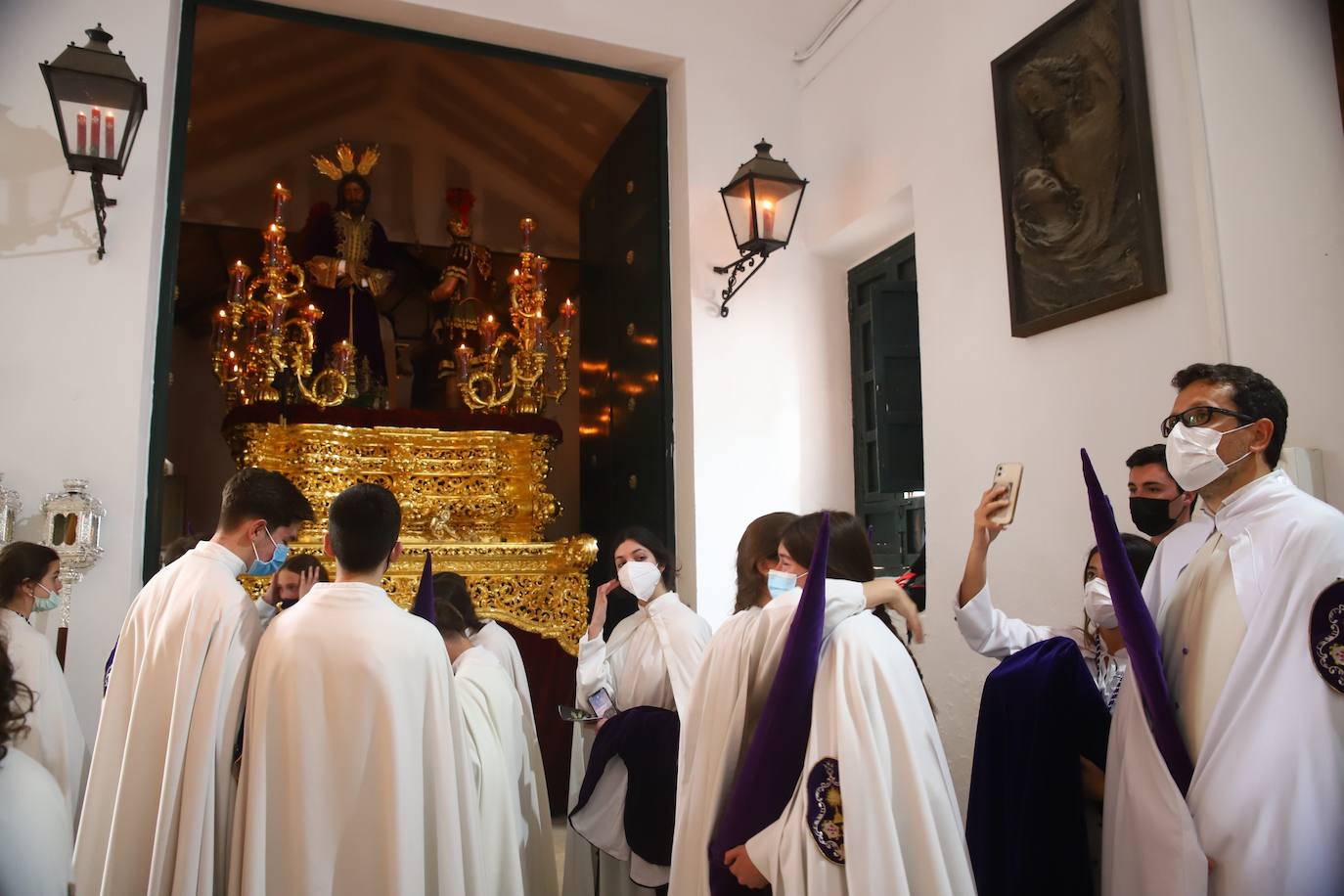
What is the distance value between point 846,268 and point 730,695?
4123 millimetres

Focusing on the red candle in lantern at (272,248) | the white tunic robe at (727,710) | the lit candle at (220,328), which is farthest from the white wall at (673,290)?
the white tunic robe at (727,710)

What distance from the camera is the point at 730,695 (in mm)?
2457

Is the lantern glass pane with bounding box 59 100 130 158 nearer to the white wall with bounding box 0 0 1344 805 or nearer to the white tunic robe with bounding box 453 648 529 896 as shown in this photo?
the white wall with bounding box 0 0 1344 805

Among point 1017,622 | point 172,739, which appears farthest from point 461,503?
point 1017,622

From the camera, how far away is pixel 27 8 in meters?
4.58

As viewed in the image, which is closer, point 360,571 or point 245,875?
point 245,875

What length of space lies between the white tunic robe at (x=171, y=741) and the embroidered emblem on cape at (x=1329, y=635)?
105 inches

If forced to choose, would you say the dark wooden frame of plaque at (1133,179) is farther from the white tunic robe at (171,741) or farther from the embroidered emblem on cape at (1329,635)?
the white tunic robe at (171,741)

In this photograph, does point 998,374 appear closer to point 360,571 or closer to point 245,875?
point 360,571

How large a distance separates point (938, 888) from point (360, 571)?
5.49 feet

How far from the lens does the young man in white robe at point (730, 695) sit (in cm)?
238

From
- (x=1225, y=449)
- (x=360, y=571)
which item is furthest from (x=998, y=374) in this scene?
(x=360, y=571)

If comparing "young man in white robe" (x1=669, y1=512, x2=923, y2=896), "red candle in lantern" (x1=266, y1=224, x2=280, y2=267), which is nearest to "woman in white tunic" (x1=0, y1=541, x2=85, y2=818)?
"young man in white robe" (x1=669, y1=512, x2=923, y2=896)

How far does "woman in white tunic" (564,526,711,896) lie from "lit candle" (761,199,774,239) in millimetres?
1960
